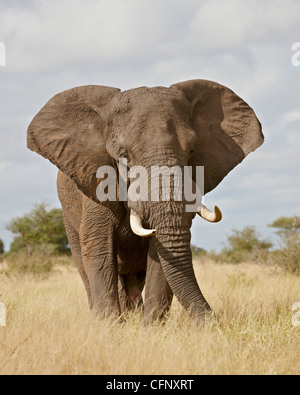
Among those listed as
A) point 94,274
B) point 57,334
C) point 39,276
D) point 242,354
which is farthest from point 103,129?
point 39,276

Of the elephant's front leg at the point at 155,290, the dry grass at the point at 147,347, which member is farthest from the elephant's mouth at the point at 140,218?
the dry grass at the point at 147,347

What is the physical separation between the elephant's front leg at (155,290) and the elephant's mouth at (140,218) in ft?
1.76

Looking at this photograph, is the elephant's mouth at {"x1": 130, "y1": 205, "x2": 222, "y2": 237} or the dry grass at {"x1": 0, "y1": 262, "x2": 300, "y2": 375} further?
the elephant's mouth at {"x1": 130, "y1": 205, "x2": 222, "y2": 237}

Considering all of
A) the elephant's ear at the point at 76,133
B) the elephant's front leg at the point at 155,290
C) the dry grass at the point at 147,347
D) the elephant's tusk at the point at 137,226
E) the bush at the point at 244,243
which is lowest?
the dry grass at the point at 147,347

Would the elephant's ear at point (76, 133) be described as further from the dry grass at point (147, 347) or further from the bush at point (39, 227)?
the bush at point (39, 227)

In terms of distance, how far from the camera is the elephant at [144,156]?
6.68 m

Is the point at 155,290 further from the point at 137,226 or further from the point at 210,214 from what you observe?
the point at 210,214

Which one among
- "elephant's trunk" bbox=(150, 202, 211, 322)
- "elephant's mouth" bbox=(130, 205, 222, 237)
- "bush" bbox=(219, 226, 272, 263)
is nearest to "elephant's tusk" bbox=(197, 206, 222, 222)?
"elephant's mouth" bbox=(130, 205, 222, 237)

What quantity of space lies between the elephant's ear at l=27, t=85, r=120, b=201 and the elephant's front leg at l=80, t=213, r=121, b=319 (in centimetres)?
46

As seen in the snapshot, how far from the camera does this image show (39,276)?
57.8 feet

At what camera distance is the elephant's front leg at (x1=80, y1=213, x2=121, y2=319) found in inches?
292

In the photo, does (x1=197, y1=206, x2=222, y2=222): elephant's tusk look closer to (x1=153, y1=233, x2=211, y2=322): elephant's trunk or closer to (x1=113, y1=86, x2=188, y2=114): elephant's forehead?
(x1=153, y1=233, x2=211, y2=322): elephant's trunk

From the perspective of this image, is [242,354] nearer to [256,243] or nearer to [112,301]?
[112,301]
